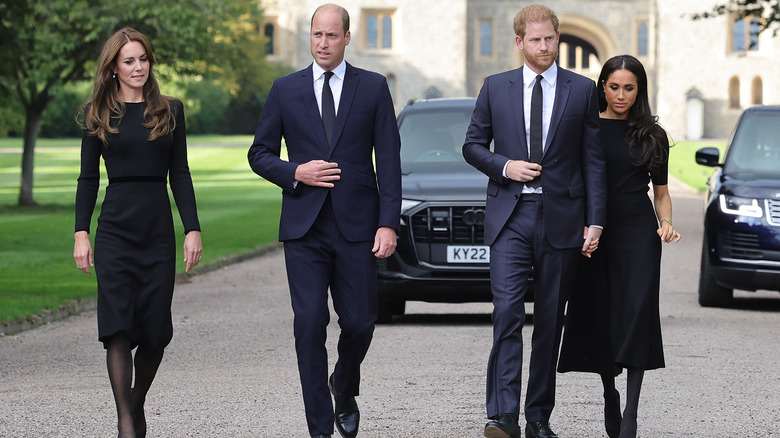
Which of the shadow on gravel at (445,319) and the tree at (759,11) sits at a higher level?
the tree at (759,11)

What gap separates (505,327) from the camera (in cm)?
600

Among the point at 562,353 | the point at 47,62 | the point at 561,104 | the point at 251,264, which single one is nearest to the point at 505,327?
the point at 562,353

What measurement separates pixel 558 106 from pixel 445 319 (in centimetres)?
564

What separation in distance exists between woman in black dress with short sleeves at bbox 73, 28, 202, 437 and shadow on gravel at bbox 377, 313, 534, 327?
5.38 metres

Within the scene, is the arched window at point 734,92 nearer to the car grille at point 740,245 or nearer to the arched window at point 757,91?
the arched window at point 757,91

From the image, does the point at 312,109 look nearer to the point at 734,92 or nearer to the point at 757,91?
the point at 734,92

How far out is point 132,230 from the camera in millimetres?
5711

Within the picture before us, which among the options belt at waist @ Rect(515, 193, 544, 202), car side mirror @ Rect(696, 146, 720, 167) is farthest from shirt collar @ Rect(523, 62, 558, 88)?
car side mirror @ Rect(696, 146, 720, 167)

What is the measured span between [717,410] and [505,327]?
159 centimetres

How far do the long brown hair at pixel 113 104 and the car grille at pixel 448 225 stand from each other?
4.87 m

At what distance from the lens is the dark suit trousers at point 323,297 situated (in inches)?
226

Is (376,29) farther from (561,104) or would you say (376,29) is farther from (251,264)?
(561,104)

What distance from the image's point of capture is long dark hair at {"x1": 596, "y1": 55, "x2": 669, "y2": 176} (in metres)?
6.10

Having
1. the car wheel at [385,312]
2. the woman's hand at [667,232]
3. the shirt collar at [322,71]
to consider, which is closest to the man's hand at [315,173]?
the shirt collar at [322,71]
